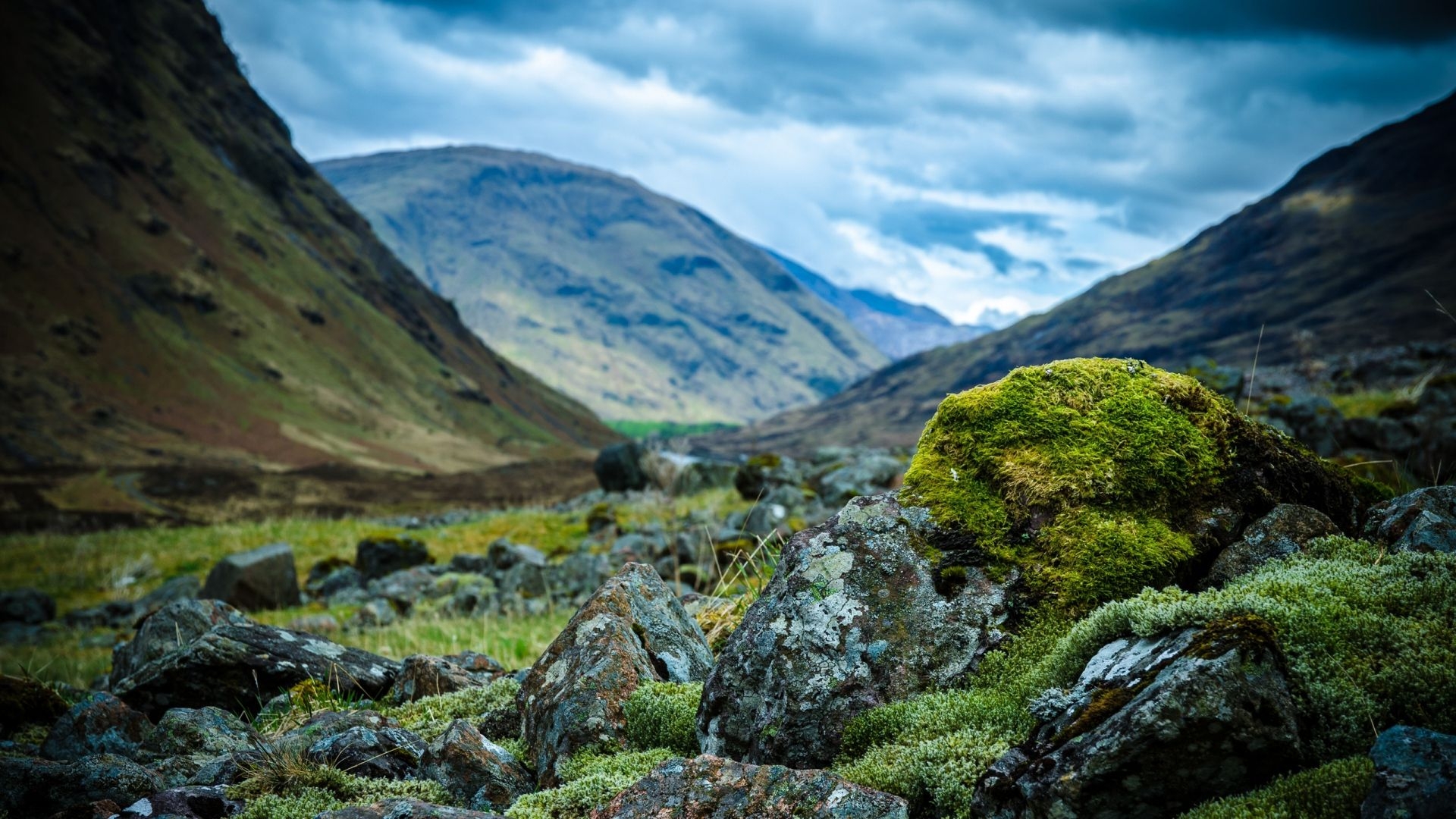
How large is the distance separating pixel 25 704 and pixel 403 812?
6106 millimetres

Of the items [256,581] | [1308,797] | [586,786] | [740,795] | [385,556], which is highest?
[1308,797]

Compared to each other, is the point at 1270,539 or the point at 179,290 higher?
the point at 179,290

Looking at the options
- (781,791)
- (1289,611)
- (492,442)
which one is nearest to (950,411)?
(1289,611)

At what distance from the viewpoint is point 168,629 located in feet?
30.0

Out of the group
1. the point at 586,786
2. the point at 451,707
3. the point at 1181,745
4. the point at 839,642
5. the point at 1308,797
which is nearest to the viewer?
the point at 1308,797

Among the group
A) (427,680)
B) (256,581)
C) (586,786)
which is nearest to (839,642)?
(586,786)

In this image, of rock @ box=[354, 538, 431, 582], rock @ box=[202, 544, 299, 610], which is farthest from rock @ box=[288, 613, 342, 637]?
rock @ box=[354, 538, 431, 582]

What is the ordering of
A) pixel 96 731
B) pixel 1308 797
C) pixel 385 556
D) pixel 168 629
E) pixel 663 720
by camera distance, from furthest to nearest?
pixel 385 556 → pixel 168 629 → pixel 96 731 → pixel 663 720 → pixel 1308 797

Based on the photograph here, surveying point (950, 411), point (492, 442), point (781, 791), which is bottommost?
point (492, 442)

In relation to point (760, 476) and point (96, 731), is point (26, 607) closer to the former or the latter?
point (96, 731)

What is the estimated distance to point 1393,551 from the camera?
436 centimetres

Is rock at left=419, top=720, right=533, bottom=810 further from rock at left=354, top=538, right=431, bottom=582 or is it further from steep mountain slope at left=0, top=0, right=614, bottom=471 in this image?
steep mountain slope at left=0, top=0, right=614, bottom=471

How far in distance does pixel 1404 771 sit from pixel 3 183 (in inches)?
5976

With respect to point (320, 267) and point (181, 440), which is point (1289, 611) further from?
point (320, 267)
